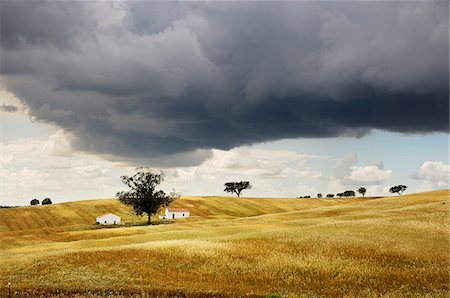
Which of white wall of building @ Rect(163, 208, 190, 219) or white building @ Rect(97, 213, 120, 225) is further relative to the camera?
white wall of building @ Rect(163, 208, 190, 219)

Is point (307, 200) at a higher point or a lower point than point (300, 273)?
higher

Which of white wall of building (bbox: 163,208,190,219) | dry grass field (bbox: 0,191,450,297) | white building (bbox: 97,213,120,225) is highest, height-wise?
white wall of building (bbox: 163,208,190,219)

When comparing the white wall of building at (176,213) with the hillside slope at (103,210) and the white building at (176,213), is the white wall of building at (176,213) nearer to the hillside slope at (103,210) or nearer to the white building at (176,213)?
the white building at (176,213)

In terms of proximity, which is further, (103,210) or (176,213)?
(103,210)

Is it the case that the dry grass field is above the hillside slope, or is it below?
below

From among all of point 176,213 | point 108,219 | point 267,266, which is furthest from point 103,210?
point 267,266

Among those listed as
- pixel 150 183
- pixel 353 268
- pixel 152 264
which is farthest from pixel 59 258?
pixel 150 183

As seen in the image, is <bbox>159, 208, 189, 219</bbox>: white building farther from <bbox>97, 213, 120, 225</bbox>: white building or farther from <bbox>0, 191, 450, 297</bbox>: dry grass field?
<bbox>0, 191, 450, 297</bbox>: dry grass field

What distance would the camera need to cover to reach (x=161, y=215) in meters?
132

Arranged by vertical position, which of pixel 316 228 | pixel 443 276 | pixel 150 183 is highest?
pixel 150 183

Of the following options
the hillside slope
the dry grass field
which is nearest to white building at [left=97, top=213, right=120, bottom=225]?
the hillside slope

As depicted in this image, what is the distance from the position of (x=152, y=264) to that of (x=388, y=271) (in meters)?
16.9

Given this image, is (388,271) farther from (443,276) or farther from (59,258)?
(59,258)

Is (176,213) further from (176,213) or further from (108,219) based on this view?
(108,219)
